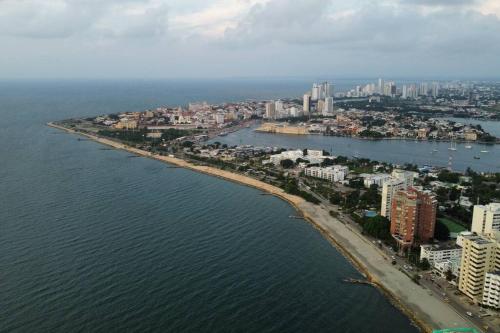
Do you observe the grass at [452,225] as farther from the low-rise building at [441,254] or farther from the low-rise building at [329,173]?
the low-rise building at [329,173]

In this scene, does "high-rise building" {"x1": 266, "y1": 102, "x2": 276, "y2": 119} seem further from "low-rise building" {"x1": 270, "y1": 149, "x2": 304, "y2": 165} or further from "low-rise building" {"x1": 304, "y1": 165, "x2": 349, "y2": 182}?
"low-rise building" {"x1": 304, "y1": 165, "x2": 349, "y2": 182}

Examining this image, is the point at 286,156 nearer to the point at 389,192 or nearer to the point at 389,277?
the point at 389,192

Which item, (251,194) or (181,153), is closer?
(251,194)

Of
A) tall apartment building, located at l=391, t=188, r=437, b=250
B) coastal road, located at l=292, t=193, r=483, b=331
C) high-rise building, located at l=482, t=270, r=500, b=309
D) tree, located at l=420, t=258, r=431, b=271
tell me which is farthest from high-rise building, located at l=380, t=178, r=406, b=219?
high-rise building, located at l=482, t=270, r=500, b=309

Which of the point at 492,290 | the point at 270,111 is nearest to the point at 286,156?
the point at 492,290

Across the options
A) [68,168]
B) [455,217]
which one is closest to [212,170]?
[68,168]

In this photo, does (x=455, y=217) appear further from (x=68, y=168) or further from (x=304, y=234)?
(x=68, y=168)

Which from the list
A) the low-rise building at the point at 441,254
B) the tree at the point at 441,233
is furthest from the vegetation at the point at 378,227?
the low-rise building at the point at 441,254
